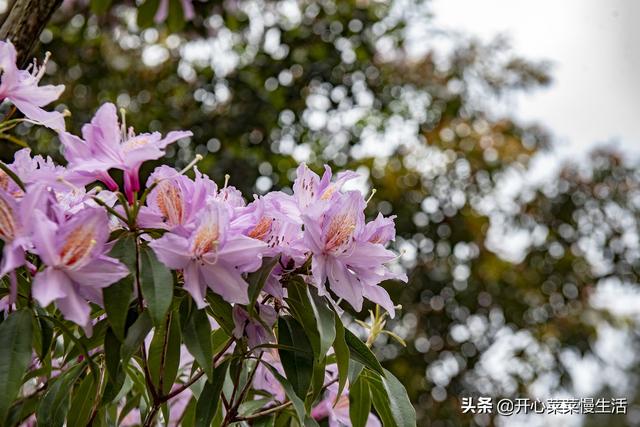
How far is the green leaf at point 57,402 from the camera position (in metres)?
0.62

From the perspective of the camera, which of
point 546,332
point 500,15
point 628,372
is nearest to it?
point 546,332

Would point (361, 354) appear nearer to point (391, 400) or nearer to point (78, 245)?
point (391, 400)

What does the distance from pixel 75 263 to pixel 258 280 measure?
0.11m

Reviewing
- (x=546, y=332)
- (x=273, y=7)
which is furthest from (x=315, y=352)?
(x=546, y=332)

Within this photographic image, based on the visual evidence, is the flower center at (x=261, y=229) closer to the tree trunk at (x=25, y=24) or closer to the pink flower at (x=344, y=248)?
the pink flower at (x=344, y=248)

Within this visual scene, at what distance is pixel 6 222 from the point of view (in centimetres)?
50

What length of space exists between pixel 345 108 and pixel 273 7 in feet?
0.98

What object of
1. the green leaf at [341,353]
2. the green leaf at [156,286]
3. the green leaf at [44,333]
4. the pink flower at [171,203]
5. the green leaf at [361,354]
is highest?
the pink flower at [171,203]

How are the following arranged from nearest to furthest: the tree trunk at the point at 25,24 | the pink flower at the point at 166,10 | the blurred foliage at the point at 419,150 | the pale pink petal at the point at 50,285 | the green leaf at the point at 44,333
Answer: the pale pink petal at the point at 50,285, the green leaf at the point at 44,333, the tree trunk at the point at 25,24, the pink flower at the point at 166,10, the blurred foliage at the point at 419,150

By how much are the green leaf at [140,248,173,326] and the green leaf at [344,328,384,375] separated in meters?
0.15

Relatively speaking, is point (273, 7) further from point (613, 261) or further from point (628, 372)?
point (628, 372)

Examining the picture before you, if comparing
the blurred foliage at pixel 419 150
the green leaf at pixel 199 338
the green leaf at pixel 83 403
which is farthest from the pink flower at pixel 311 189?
the blurred foliage at pixel 419 150

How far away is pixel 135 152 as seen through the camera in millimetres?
563

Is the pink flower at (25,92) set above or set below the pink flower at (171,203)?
above
